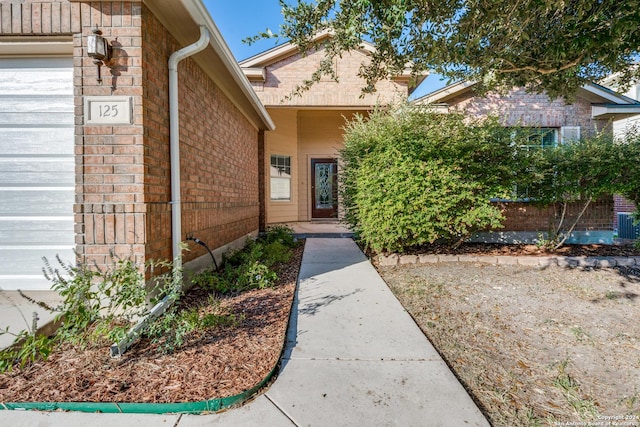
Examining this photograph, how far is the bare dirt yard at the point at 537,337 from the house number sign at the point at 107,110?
3395 mm

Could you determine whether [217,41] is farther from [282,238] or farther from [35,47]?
[282,238]

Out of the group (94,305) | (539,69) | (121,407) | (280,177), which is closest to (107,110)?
(94,305)

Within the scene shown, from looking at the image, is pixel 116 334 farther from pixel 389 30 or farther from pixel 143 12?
pixel 389 30

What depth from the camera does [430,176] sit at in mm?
4906

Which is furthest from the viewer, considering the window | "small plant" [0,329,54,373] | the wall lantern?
the window

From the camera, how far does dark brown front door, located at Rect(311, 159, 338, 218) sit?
38.3ft

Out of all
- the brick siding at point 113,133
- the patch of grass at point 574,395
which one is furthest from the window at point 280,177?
the patch of grass at point 574,395

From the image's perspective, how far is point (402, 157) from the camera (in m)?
4.96

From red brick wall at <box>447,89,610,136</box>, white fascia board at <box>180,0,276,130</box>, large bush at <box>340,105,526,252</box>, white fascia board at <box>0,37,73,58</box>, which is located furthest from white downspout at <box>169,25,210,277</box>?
red brick wall at <box>447,89,610,136</box>

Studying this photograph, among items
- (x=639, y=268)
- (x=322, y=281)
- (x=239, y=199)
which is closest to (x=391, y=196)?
(x=322, y=281)

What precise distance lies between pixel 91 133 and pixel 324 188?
9369 millimetres

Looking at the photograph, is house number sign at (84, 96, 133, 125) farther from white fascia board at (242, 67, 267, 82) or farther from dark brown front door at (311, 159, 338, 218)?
dark brown front door at (311, 159, 338, 218)

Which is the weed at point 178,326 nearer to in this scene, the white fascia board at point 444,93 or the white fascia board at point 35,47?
the white fascia board at point 35,47

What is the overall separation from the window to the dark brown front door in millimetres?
1036
